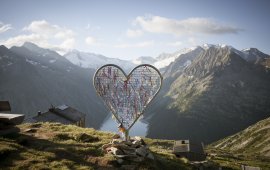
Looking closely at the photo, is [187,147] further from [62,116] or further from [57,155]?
[62,116]

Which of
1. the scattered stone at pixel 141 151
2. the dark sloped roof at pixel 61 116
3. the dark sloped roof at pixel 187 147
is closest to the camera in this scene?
the scattered stone at pixel 141 151

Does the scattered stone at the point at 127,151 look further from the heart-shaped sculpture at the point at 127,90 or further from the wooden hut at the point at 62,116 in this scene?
the wooden hut at the point at 62,116

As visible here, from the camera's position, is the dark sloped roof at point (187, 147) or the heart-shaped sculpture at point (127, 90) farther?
the dark sloped roof at point (187, 147)

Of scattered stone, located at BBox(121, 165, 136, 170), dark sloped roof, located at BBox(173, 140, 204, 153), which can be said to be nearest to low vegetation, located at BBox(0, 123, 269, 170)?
scattered stone, located at BBox(121, 165, 136, 170)

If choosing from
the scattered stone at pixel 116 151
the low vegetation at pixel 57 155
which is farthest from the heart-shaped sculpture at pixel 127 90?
the low vegetation at pixel 57 155

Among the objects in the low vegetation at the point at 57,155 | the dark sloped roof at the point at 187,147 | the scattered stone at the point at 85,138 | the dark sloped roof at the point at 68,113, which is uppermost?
the dark sloped roof at the point at 68,113

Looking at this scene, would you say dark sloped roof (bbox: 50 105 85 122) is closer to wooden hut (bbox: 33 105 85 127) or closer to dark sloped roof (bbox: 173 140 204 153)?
wooden hut (bbox: 33 105 85 127)

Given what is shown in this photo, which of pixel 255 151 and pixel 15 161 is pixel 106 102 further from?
pixel 255 151

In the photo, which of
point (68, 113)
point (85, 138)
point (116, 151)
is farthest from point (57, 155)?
point (68, 113)

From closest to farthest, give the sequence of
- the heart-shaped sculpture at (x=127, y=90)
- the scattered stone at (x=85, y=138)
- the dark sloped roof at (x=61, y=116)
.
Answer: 1. the heart-shaped sculpture at (x=127, y=90)
2. the scattered stone at (x=85, y=138)
3. the dark sloped roof at (x=61, y=116)
